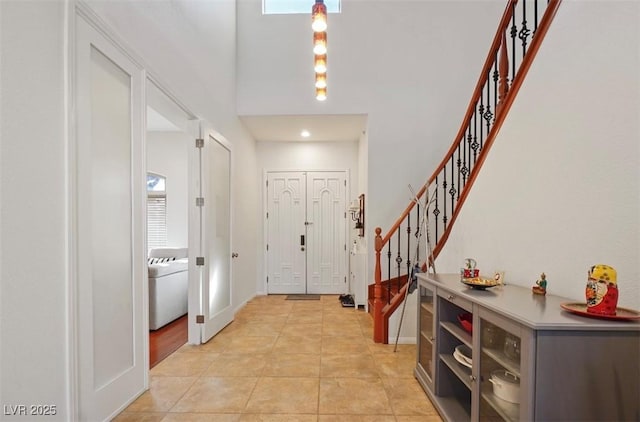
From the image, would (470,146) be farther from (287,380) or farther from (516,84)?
(287,380)

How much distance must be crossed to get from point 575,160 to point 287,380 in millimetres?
2533

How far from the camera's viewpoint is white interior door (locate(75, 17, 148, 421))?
1876 millimetres

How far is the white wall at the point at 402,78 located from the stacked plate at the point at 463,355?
2574mm

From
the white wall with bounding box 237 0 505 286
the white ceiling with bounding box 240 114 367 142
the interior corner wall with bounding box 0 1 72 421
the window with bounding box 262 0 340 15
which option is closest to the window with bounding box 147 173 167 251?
the white ceiling with bounding box 240 114 367 142

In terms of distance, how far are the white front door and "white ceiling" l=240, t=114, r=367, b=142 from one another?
0.70 metres

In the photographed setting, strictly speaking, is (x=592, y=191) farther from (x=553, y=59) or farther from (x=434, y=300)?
(x=434, y=300)

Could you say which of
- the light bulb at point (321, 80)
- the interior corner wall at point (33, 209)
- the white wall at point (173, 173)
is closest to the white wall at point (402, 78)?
the light bulb at point (321, 80)

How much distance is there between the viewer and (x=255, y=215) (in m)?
6.17

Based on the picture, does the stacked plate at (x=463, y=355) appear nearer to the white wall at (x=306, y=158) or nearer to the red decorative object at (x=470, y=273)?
the red decorative object at (x=470, y=273)

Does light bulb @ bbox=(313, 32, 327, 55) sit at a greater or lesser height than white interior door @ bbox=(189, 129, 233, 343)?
greater

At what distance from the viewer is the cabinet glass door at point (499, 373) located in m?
1.52

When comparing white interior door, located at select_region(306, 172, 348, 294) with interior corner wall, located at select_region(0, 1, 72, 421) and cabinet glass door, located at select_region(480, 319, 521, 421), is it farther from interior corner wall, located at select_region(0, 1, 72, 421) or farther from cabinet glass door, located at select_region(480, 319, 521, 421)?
interior corner wall, located at select_region(0, 1, 72, 421)

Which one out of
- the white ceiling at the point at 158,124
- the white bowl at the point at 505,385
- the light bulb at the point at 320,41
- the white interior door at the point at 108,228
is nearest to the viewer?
the white bowl at the point at 505,385

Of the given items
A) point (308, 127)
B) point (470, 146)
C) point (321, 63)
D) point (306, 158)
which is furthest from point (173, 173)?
point (470, 146)
